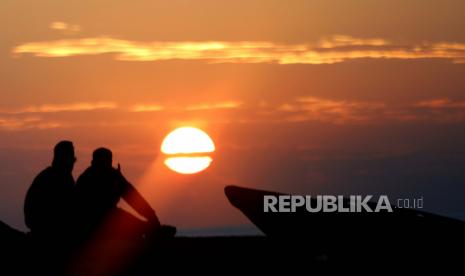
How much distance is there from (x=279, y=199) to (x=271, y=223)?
0.55m

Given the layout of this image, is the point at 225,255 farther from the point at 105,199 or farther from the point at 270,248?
the point at 105,199

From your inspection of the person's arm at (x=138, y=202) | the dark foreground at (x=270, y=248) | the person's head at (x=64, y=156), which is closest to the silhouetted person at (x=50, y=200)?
the person's head at (x=64, y=156)

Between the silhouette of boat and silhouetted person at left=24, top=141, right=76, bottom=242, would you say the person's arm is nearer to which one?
silhouetted person at left=24, top=141, right=76, bottom=242

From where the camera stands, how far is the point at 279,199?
62.1 ft

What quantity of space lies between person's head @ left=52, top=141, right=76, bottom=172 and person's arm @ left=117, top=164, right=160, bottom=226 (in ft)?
2.60

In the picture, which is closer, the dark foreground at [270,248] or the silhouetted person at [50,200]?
the silhouetted person at [50,200]

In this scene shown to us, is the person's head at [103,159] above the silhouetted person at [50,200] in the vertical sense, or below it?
above

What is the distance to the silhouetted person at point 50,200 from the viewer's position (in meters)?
12.8

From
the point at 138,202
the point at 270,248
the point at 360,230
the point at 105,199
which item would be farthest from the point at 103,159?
the point at 360,230

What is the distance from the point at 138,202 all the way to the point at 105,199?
60 centimetres

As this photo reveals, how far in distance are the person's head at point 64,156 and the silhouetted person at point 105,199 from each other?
15.9 inches

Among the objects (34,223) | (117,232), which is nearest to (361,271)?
(117,232)

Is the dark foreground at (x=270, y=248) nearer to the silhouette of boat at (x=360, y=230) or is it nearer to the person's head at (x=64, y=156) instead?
the silhouette of boat at (x=360, y=230)

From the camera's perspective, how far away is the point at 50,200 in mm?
Answer: 12789
